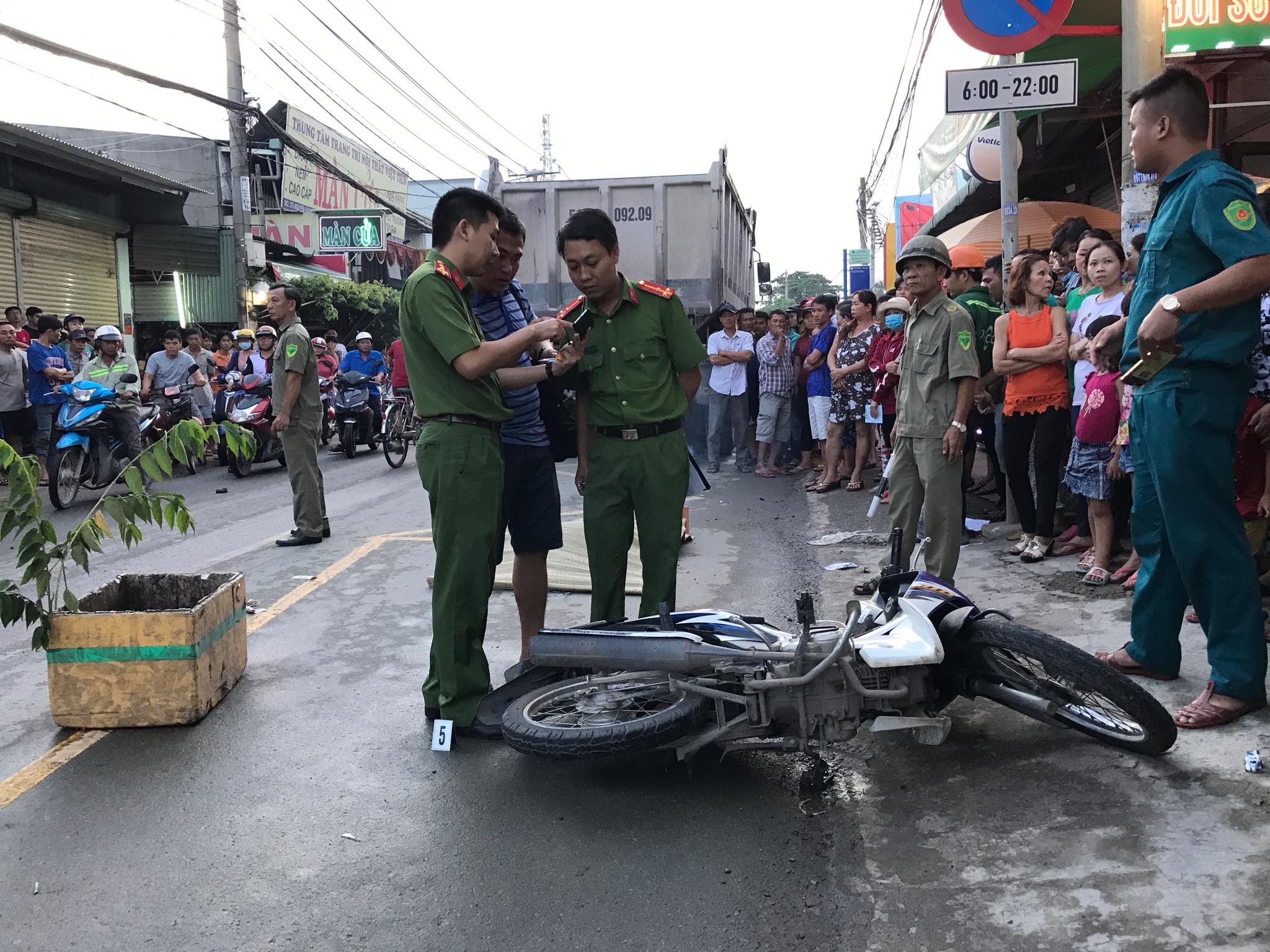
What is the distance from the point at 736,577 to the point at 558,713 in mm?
3137

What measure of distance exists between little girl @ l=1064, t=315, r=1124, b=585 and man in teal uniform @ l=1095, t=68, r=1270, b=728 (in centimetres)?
199

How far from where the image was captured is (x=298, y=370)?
780cm

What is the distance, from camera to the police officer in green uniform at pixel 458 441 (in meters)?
3.80

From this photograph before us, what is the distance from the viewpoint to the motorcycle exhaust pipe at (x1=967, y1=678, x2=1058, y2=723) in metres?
3.33

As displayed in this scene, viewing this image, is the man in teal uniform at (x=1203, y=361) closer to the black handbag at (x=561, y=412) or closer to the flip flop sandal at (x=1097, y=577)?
the flip flop sandal at (x=1097, y=577)

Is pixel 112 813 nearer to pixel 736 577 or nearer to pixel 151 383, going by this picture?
pixel 736 577

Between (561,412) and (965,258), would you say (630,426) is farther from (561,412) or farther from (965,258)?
(965,258)

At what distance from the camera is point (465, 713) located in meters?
3.95

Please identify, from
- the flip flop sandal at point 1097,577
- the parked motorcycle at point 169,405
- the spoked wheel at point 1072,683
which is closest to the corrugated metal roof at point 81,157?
the parked motorcycle at point 169,405

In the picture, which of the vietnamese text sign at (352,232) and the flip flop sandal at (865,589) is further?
the vietnamese text sign at (352,232)

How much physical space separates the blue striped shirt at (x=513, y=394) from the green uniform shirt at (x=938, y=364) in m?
1.94

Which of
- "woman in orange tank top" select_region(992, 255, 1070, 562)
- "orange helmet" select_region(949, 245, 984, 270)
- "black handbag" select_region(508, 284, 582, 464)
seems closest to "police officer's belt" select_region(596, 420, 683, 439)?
"black handbag" select_region(508, 284, 582, 464)

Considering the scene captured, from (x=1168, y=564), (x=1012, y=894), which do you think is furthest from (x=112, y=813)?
(x=1168, y=564)

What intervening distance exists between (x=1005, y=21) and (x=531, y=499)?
4375 millimetres
